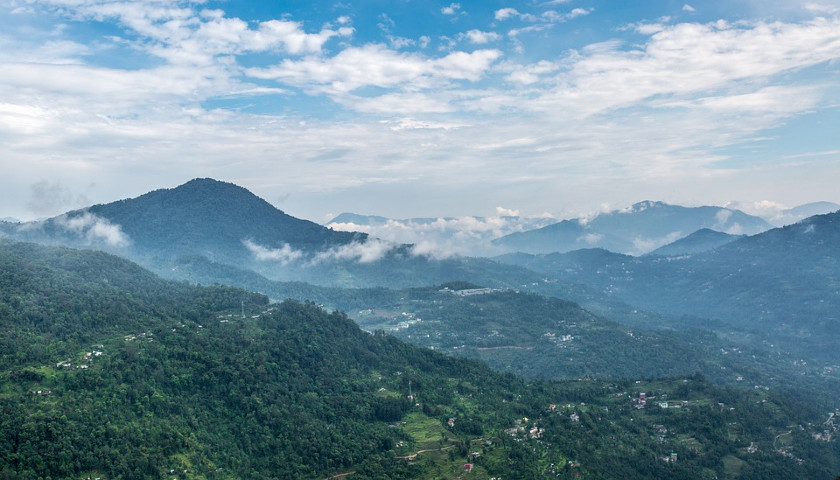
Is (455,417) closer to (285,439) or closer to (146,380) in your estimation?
(285,439)

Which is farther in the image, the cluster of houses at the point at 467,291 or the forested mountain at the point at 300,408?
the cluster of houses at the point at 467,291

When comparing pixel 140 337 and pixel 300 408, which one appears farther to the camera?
pixel 140 337

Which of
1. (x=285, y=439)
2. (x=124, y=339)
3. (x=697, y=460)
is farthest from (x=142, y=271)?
(x=697, y=460)

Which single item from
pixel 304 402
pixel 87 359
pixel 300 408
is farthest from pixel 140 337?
pixel 300 408

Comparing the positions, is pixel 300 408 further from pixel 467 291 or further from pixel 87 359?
pixel 467 291

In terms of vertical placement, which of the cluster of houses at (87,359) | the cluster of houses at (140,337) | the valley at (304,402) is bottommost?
the valley at (304,402)

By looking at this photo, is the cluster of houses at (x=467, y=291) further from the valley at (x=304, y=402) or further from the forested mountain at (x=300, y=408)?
the forested mountain at (x=300, y=408)

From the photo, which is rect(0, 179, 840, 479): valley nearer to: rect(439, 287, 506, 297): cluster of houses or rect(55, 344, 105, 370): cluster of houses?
rect(55, 344, 105, 370): cluster of houses

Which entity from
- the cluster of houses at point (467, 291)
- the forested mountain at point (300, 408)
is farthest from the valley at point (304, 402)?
the cluster of houses at point (467, 291)

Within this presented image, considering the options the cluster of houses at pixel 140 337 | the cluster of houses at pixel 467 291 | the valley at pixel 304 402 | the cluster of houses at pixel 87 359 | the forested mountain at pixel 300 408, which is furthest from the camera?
the cluster of houses at pixel 467 291
